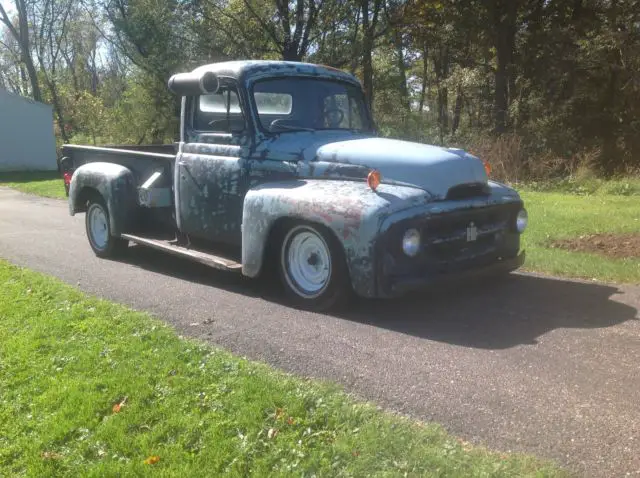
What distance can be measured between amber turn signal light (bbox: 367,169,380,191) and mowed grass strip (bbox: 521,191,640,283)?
9.04ft

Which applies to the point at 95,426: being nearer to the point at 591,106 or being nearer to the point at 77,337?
the point at 77,337

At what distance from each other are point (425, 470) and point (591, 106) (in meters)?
20.4

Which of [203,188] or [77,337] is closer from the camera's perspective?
[77,337]

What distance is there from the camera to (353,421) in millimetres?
3629

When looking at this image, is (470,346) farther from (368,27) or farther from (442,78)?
(442,78)

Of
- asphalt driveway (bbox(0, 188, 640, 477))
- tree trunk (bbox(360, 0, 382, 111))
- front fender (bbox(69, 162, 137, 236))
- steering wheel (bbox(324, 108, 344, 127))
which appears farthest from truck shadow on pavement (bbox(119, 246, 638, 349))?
tree trunk (bbox(360, 0, 382, 111))

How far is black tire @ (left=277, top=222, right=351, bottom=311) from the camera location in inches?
223

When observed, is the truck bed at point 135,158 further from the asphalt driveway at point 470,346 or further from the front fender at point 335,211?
the front fender at point 335,211

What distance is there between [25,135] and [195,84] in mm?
25109

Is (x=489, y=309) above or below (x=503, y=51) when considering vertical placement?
below

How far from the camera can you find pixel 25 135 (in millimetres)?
29094

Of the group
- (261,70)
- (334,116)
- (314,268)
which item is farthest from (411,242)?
(261,70)

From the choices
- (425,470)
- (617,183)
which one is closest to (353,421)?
(425,470)

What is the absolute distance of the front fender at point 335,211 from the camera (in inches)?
209
